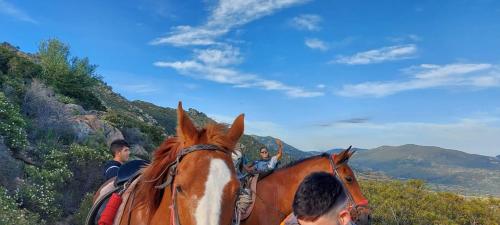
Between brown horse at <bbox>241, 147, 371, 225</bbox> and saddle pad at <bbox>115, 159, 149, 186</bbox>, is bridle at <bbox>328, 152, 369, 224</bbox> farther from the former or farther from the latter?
saddle pad at <bbox>115, 159, 149, 186</bbox>

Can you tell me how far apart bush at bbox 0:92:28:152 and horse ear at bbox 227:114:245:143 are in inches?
381

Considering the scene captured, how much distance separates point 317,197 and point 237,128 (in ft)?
5.86

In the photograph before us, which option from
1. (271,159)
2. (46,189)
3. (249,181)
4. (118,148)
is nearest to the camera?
(118,148)

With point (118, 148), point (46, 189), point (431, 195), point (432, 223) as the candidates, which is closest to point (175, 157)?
point (118, 148)

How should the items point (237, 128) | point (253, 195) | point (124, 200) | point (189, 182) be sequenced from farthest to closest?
point (253, 195), point (124, 200), point (237, 128), point (189, 182)

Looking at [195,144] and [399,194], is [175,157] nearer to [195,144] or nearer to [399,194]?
[195,144]

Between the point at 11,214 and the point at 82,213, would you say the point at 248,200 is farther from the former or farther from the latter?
the point at 82,213

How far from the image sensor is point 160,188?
360cm

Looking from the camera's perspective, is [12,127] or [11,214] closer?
[11,214]

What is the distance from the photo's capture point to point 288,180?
22.6ft

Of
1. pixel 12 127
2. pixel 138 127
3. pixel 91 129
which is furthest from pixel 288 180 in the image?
pixel 138 127

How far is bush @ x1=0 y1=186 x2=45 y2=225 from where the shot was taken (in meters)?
7.68

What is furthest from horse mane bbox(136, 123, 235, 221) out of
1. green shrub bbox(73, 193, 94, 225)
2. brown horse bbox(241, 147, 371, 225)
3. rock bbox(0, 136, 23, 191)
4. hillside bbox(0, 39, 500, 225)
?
rock bbox(0, 136, 23, 191)

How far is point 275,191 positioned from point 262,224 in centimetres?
63
